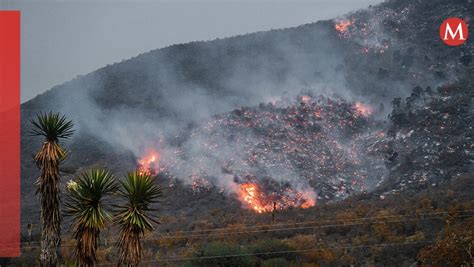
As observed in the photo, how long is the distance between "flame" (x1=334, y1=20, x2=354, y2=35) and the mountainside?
54cm

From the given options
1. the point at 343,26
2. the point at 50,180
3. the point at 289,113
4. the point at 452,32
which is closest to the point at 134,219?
the point at 50,180

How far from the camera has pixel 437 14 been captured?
117 meters

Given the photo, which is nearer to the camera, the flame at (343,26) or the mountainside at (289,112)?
the mountainside at (289,112)

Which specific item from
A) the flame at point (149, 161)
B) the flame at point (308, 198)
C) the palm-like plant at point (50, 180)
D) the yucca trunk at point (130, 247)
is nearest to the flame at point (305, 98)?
the flame at point (308, 198)

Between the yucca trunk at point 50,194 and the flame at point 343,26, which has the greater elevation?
the flame at point 343,26

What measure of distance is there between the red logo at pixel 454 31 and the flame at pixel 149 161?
206ft

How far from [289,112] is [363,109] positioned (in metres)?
14.4

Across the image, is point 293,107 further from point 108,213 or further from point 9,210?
point 108,213

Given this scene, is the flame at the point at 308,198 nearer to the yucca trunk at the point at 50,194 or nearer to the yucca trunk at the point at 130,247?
the yucca trunk at the point at 50,194

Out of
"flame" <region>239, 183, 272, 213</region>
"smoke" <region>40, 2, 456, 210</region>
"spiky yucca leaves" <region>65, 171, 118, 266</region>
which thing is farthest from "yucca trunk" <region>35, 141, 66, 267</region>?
"smoke" <region>40, 2, 456, 210</region>

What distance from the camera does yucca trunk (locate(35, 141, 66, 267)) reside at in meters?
23.3

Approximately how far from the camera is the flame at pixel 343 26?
13100cm

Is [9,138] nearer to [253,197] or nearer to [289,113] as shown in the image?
[253,197]

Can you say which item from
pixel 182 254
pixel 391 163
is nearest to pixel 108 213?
pixel 182 254
